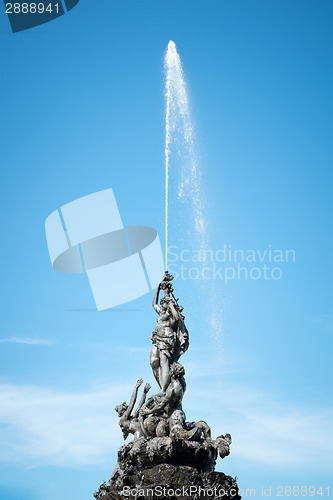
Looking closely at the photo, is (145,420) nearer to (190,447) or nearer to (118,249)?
(190,447)

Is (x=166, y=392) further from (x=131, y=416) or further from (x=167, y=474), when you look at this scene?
(x=167, y=474)

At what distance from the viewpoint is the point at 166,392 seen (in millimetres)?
27281

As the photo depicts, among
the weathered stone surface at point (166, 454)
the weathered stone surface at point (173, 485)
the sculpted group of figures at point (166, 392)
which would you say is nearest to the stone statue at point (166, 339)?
the sculpted group of figures at point (166, 392)

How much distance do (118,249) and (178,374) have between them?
311 inches

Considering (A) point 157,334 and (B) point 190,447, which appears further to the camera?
(A) point 157,334

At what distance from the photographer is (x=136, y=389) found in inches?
1115

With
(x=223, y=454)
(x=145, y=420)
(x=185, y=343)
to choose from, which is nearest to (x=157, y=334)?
(x=185, y=343)

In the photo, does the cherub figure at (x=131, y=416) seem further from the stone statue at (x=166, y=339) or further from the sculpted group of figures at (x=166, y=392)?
the stone statue at (x=166, y=339)

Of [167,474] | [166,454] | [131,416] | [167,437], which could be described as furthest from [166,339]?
[167,474]

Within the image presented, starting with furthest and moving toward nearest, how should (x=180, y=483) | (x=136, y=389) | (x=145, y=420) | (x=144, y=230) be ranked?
1. (x=144, y=230)
2. (x=136, y=389)
3. (x=145, y=420)
4. (x=180, y=483)

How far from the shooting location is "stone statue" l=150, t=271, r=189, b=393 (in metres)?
28.0

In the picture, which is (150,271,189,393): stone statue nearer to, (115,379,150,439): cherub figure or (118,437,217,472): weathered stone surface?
(115,379,150,439): cherub figure

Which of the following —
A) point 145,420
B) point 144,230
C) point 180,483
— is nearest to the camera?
point 180,483

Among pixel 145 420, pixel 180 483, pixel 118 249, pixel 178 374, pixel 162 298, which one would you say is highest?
pixel 118 249
